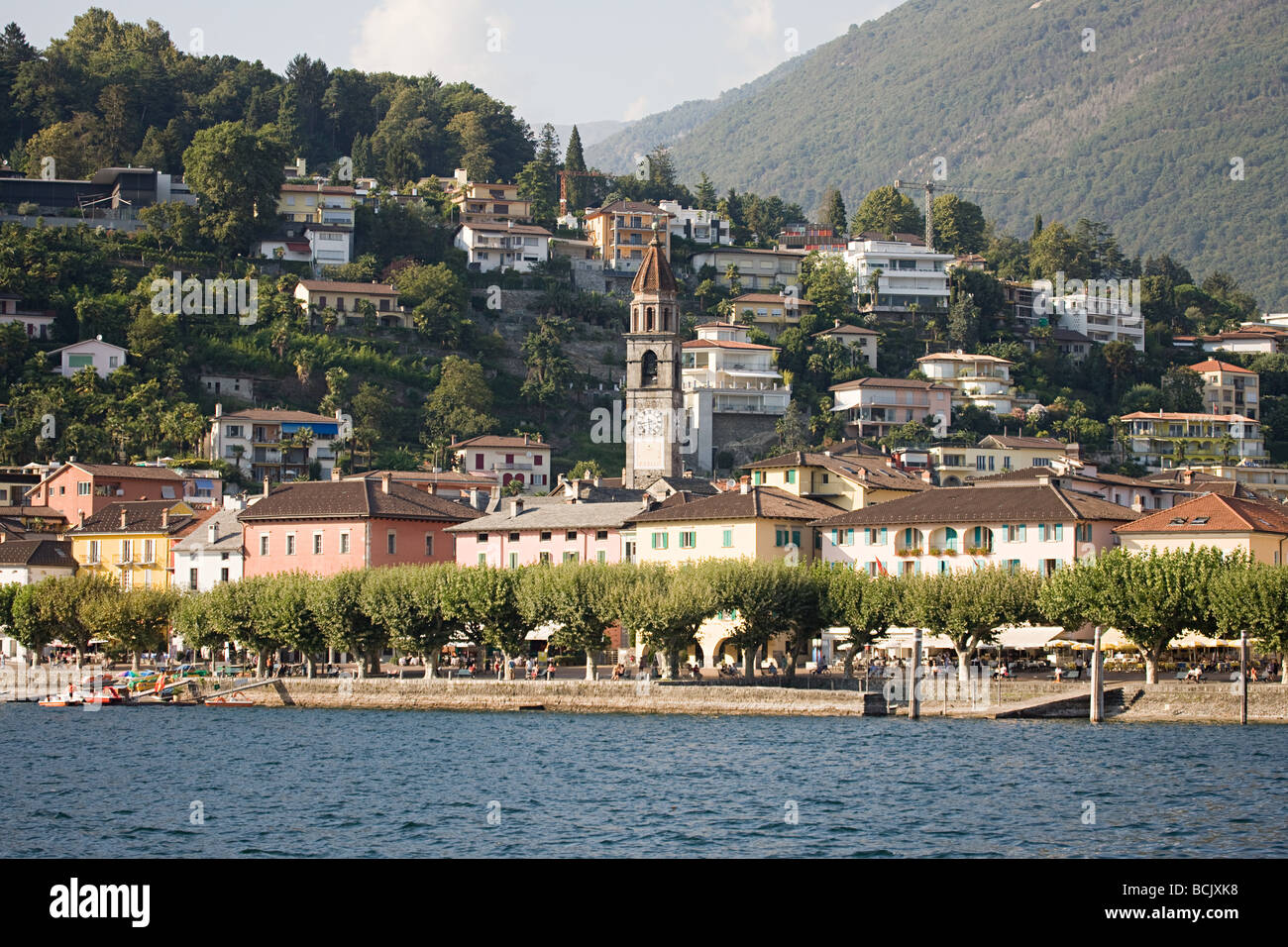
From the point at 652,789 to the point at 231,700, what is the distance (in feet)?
109

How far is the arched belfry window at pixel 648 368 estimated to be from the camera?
102062 mm

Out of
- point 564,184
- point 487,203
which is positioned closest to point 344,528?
point 487,203

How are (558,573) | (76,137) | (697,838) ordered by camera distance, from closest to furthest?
(697,838) < (558,573) < (76,137)

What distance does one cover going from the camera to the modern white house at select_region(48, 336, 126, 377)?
120m

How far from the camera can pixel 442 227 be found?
16025 centimetres

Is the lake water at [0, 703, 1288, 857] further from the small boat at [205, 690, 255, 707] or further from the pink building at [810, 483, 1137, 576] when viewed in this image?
the pink building at [810, 483, 1137, 576]

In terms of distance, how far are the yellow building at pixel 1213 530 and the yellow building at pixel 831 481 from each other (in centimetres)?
1421

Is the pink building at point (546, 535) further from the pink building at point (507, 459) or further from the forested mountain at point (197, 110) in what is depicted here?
the forested mountain at point (197, 110)

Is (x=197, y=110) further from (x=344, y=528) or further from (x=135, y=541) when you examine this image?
(x=344, y=528)

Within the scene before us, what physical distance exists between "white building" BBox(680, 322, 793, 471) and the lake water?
233 feet

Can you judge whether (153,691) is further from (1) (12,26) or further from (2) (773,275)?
(1) (12,26)

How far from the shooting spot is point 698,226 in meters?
171
